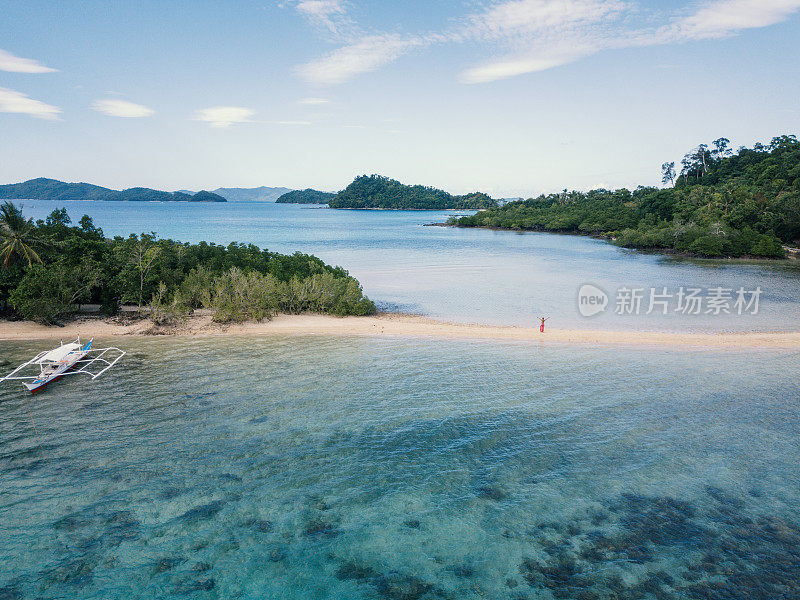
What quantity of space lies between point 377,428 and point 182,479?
605cm

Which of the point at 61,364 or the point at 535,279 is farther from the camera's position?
the point at 535,279

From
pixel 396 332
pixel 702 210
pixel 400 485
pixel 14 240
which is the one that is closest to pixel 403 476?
pixel 400 485

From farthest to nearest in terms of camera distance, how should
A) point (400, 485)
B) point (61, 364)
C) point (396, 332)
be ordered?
point (396, 332) < point (61, 364) < point (400, 485)

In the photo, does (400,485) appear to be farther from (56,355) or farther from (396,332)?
(56,355)

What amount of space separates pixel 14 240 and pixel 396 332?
22458 millimetres

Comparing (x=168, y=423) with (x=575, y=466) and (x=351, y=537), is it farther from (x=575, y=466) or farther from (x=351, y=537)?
(x=575, y=466)

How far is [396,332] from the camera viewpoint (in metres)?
28.4

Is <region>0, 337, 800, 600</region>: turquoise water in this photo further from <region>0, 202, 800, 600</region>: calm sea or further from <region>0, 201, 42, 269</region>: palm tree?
<region>0, 201, 42, 269</region>: palm tree

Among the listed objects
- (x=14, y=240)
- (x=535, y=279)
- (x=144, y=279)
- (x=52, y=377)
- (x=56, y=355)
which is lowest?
(x=52, y=377)

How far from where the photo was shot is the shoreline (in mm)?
26328

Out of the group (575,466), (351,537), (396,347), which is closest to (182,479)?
(351,537)

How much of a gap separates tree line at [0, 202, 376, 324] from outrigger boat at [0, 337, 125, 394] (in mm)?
6466

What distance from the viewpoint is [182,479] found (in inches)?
500

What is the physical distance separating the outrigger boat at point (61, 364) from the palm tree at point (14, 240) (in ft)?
30.9
